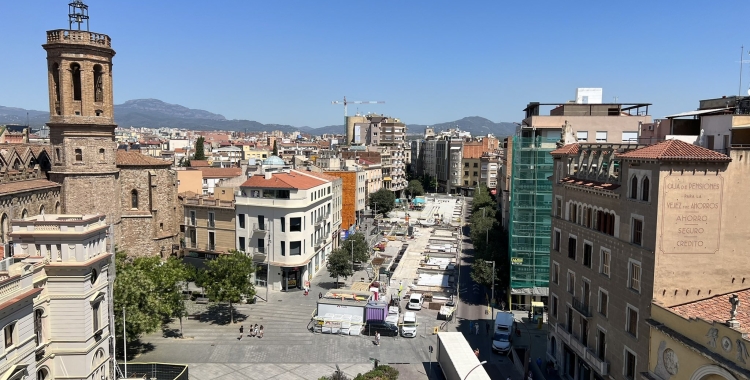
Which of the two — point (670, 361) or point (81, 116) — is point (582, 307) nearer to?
point (670, 361)

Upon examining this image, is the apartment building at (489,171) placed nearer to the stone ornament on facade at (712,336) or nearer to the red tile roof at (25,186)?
the red tile roof at (25,186)

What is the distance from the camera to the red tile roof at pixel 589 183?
2708 cm

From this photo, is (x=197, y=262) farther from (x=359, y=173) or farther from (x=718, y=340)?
(x=718, y=340)

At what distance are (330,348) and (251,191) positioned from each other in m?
19.8

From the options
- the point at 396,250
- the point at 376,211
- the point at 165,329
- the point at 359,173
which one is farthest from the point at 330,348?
the point at 376,211

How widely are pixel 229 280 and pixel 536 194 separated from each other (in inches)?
1047

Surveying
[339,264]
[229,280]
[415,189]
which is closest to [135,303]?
[229,280]

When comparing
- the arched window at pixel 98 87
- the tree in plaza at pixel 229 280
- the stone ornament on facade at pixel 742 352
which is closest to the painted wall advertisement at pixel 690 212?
the stone ornament on facade at pixel 742 352

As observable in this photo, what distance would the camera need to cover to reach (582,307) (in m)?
29.4

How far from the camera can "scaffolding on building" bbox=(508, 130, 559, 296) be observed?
45.6 metres

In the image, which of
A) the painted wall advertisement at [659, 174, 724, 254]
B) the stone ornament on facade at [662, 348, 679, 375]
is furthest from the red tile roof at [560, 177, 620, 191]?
the stone ornament on facade at [662, 348, 679, 375]

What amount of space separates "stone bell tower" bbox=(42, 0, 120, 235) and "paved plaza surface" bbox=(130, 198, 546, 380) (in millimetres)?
14364

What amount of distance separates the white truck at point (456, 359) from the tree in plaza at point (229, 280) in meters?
16.6

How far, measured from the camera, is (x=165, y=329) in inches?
1599
